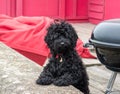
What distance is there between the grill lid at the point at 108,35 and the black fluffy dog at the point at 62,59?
1167 mm

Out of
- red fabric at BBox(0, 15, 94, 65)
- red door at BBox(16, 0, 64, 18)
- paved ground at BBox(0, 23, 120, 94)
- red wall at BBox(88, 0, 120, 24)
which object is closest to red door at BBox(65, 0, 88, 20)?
red wall at BBox(88, 0, 120, 24)

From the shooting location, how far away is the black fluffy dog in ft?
11.2

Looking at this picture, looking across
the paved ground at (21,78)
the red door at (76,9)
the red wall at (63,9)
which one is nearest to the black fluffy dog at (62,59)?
the paved ground at (21,78)

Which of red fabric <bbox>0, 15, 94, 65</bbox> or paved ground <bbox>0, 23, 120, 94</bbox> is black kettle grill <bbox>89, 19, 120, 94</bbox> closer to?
paved ground <bbox>0, 23, 120, 94</bbox>

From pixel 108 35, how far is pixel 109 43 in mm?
46

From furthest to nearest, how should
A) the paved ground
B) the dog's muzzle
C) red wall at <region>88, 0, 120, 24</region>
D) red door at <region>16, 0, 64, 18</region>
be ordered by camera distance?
1. red door at <region>16, 0, 64, 18</region>
2. red wall at <region>88, 0, 120, 24</region>
3. the dog's muzzle
4. the paved ground

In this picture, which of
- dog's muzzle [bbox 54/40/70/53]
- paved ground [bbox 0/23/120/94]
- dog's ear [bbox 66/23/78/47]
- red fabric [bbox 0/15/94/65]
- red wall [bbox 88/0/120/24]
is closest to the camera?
paved ground [bbox 0/23/120/94]

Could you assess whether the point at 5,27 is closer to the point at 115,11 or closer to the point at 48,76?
the point at 48,76

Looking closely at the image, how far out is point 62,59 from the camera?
357 cm

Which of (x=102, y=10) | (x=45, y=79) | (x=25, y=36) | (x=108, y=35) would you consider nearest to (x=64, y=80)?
(x=45, y=79)

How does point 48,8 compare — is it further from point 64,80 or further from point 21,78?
point 64,80

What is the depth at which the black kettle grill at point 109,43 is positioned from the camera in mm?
2074

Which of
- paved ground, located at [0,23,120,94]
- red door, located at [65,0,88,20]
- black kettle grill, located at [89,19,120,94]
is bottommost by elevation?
red door, located at [65,0,88,20]

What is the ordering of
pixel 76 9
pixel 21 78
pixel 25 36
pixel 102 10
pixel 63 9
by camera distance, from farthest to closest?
pixel 76 9, pixel 63 9, pixel 102 10, pixel 25 36, pixel 21 78
